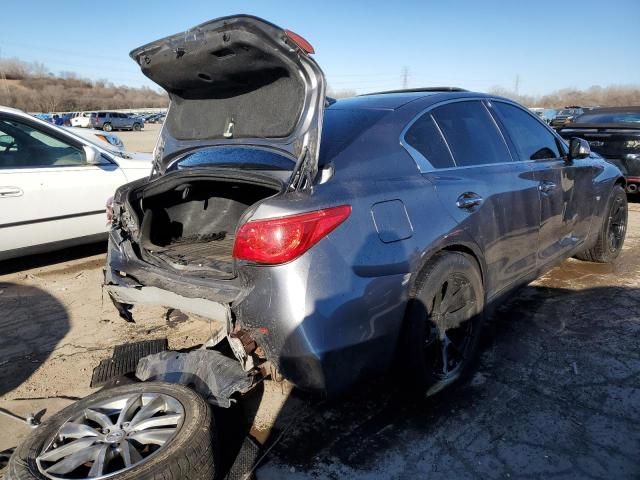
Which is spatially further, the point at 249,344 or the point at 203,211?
Answer: the point at 203,211

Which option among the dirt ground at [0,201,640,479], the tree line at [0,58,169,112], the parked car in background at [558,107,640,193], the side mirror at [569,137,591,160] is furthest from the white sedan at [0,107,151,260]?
the tree line at [0,58,169,112]

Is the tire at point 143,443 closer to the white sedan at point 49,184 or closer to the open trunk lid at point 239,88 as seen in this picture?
the open trunk lid at point 239,88

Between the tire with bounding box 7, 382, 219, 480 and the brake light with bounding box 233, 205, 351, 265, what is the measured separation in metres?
0.78

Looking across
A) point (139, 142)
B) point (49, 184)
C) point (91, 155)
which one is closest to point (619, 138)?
point (91, 155)

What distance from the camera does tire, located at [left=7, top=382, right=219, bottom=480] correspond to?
6.42ft

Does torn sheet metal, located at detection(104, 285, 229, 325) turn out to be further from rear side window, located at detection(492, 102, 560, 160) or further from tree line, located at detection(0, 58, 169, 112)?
tree line, located at detection(0, 58, 169, 112)

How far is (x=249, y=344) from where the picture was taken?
2307mm

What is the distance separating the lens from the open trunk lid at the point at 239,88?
236 centimetres

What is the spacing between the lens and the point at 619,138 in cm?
787

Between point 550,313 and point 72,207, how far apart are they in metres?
4.51

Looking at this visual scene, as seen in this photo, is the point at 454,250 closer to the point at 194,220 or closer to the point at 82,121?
the point at 194,220

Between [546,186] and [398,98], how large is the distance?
4.39 feet

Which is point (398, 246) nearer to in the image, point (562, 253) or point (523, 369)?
Result: point (523, 369)

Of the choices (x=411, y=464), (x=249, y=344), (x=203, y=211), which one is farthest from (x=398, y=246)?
(x=203, y=211)
